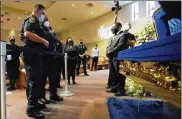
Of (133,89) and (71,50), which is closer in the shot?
(133,89)

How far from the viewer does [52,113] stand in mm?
2508

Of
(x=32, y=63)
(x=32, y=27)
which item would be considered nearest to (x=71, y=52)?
(x=32, y=27)

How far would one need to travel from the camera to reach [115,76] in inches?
161

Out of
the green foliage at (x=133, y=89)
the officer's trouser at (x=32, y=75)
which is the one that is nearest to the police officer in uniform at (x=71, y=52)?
the green foliage at (x=133, y=89)

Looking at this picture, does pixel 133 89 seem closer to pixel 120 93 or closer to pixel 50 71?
pixel 120 93

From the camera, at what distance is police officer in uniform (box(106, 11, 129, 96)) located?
3.76m

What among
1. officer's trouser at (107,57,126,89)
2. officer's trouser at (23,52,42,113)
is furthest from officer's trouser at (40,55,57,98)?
officer's trouser at (107,57,126,89)

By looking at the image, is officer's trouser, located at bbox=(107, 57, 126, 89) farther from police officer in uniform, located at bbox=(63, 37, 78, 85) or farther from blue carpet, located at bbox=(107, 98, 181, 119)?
police officer in uniform, located at bbox=(63, 37, 78, 85)

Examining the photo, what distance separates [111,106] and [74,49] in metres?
2.43

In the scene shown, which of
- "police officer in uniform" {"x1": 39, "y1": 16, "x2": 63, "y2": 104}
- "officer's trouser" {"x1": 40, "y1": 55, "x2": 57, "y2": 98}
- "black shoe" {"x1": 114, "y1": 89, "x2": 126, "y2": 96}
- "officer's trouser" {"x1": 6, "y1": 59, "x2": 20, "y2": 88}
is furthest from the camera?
"officer's trouser" {"x1": 6, "y1": 59, "x2": 20, "y2": 88}

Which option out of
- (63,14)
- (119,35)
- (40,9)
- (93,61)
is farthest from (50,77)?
(63,14)

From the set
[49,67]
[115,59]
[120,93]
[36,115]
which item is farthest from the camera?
[115,59]

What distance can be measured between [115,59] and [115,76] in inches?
13.1

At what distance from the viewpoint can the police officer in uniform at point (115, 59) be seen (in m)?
3.76
